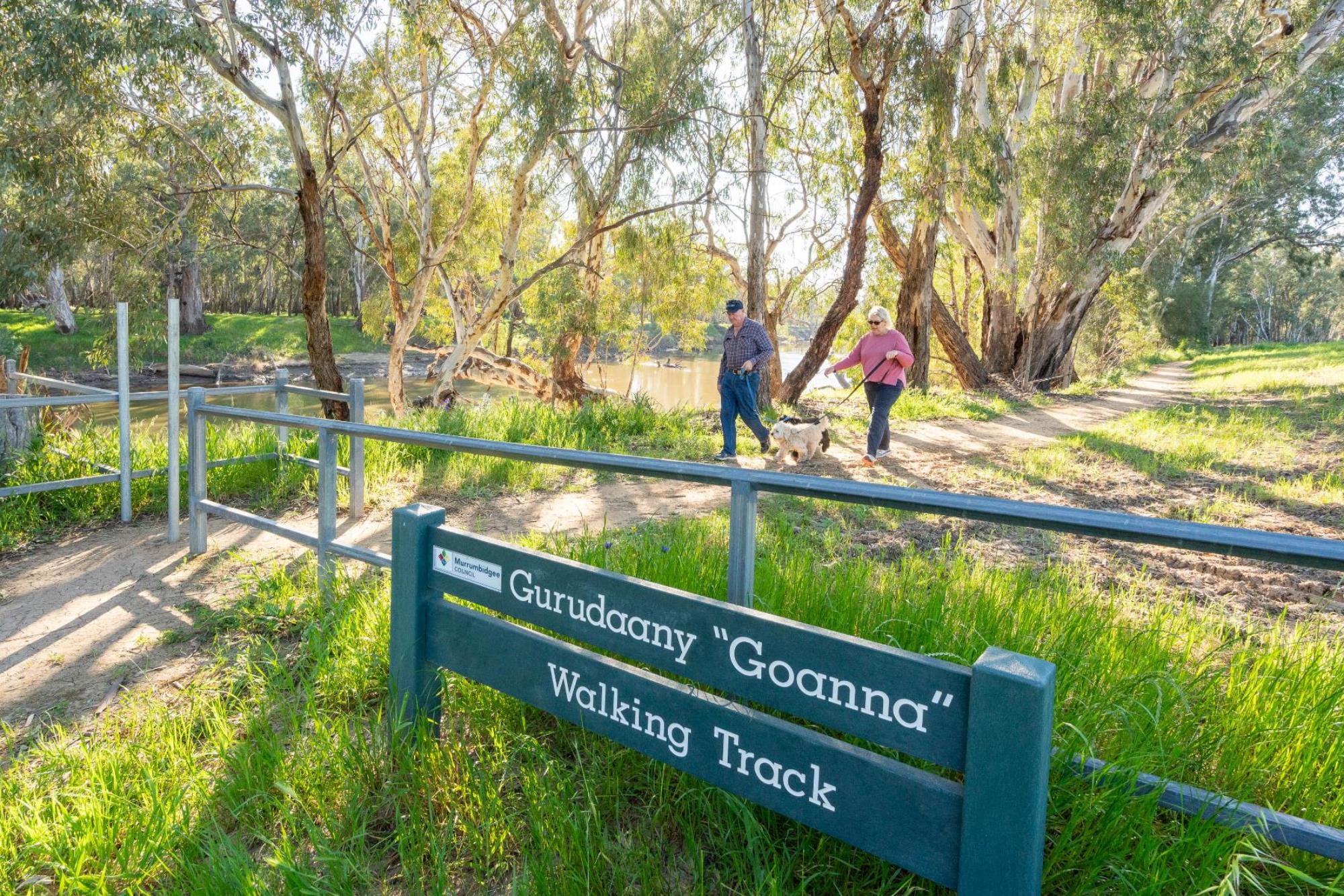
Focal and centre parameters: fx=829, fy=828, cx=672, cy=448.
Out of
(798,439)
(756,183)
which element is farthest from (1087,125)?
(798,439)

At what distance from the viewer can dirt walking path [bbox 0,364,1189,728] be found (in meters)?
Result: 3.65

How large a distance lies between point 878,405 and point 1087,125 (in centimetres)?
1156

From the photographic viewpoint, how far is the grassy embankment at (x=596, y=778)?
1.93 m

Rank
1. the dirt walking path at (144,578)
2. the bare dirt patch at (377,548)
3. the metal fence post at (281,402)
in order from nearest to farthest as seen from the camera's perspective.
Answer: the dirt walking path at (144,578) < the bare dirt patch at (377,548) < the metal fence post at (281,402)

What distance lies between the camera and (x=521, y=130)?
1337 centimetres

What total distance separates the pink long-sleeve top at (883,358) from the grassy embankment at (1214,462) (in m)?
1.38

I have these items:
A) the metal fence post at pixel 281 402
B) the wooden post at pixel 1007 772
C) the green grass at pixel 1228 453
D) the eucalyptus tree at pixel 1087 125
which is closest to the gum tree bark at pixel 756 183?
the eucalyptus tree at pixel 1087 125

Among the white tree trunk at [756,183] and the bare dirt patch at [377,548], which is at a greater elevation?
the white tree trunk at [756,183]

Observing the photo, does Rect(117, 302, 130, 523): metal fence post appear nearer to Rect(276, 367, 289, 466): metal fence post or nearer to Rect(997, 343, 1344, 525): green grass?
Rect(276, 367, 289, 466): metal fence post

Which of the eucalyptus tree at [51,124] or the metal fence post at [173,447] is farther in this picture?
the eucalyptus tree at [51,124]

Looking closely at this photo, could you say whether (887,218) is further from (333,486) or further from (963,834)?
(963,834)

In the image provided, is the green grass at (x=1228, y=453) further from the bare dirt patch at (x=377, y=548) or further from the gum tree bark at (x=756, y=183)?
the gum tree bark at (x=756, y=183)

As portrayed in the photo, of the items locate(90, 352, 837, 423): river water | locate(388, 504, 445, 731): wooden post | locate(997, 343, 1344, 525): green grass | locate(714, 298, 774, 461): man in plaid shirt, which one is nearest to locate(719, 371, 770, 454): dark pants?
locate(714, 298, 774, 461): man in plaid shirt

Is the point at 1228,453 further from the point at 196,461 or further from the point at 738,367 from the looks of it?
the point at 196,461
